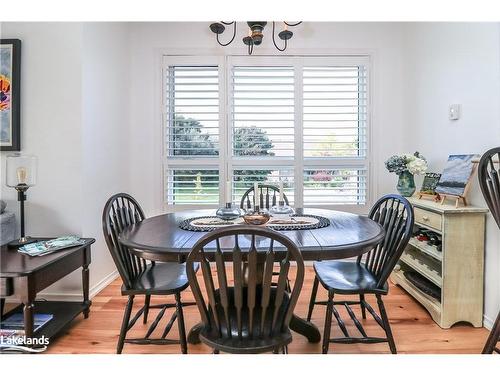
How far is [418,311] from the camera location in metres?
2.40

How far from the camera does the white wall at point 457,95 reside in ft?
6.91

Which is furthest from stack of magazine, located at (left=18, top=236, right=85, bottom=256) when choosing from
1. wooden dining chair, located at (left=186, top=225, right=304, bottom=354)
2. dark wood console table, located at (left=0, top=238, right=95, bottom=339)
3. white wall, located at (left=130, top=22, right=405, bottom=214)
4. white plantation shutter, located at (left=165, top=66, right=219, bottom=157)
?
white plantation shutter, located at (left=165, top=66, right=219, bottom=157)

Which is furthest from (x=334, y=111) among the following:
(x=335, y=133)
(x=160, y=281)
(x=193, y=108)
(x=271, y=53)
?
(x=160, y=281)

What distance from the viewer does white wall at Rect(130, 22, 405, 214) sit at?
338 cm

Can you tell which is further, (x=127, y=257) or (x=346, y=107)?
(x=346, y=107)

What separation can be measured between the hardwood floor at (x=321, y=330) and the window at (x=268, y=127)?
1.27 meters

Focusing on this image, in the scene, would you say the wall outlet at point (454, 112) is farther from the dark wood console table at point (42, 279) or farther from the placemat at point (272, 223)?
the dark wood console table at point (42, 279)

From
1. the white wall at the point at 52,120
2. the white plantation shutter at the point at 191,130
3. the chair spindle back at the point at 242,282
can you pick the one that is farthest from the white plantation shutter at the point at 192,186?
the chair spindle back at the point at 242,282

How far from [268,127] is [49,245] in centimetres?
226

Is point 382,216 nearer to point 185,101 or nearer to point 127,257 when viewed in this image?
point 127,257

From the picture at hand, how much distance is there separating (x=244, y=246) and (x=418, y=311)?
1737 millimetres

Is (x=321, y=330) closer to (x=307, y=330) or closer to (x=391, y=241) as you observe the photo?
(x=307, y=330)

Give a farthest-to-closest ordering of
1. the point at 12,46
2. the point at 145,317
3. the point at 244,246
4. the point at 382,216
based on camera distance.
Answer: the point at 12,46 → the point at 145,317 → the point at 382,216 → the point at 244,246

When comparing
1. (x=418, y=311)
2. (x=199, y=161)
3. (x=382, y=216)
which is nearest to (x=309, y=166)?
(x=199, y=161)
